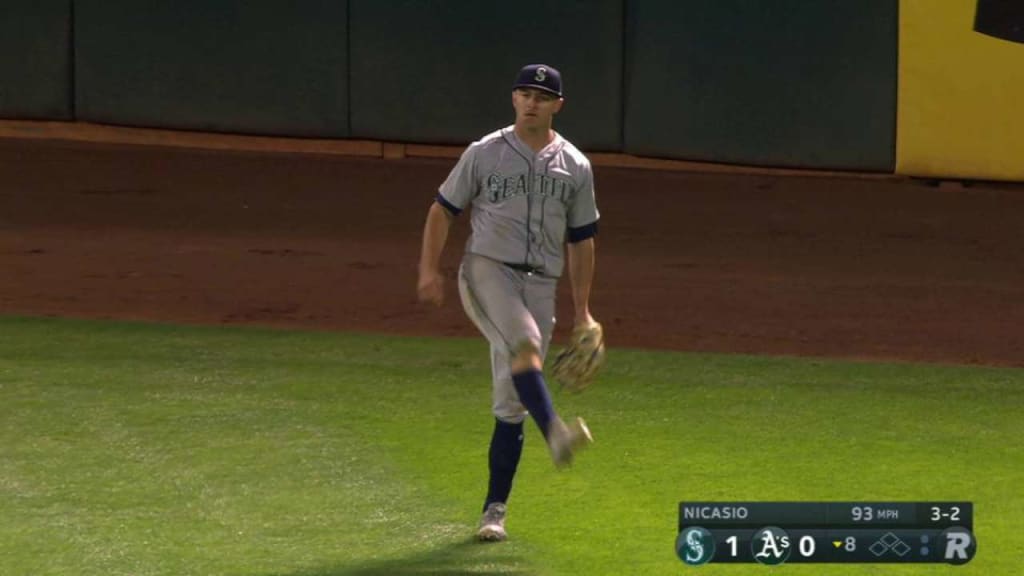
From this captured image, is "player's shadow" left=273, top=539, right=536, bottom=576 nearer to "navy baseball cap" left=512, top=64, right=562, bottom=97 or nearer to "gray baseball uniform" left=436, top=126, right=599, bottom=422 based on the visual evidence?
"gray baseball uniform" left=436, top=126, right=599, bottom=422

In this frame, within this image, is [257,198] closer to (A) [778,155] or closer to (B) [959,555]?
(A) [778,155]

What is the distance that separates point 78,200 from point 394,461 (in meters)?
7.35

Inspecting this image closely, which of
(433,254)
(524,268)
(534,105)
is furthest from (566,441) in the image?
(534,105)

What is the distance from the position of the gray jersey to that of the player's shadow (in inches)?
37.0

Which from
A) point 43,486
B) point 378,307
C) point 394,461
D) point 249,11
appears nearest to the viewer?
point 43,486

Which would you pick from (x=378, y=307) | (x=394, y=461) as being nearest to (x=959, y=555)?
(x=394, y=461)

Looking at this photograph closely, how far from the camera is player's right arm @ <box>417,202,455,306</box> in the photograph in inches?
227

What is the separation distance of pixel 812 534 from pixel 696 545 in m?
0.36

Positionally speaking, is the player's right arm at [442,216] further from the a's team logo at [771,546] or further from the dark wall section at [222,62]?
the dark wall section at [222,62]

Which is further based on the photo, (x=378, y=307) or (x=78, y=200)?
(x=78, y=200)

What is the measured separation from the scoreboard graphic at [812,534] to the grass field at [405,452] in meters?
0.10

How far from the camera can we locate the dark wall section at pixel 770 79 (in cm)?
1398


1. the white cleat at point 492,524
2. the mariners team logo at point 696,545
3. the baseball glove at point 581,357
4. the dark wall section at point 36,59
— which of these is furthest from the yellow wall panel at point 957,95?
the mariners team logo at point 696,545

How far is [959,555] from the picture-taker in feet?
18.5
